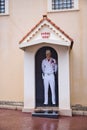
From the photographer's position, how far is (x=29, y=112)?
12.4 meters

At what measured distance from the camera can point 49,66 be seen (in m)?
12.4

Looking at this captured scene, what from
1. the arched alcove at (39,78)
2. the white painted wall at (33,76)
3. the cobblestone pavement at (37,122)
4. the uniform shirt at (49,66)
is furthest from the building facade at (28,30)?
the cobblestone pavement at (37,122)

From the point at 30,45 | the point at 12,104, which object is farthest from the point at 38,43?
the point at 12,104

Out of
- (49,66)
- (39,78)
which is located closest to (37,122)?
(39,78)

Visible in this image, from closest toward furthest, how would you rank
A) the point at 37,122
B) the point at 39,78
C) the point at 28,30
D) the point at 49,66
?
the point at 37,122, the point at 49,66, the point at 39,78, the point at 28,30

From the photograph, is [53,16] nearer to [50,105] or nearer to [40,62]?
[40,62]

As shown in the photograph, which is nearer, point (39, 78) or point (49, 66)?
point (49, 66)

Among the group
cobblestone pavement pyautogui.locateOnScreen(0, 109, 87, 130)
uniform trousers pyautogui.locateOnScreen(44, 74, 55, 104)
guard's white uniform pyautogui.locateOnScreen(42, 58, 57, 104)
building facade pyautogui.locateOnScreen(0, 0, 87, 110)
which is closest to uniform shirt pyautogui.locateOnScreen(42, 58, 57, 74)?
guard's white uniform pyautogui.locateOnScreen(42, 58, 57, 104)

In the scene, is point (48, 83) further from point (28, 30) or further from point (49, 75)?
point (28, 30)

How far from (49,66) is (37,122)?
2.82 metres

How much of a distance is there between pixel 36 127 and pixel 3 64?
5.07 m

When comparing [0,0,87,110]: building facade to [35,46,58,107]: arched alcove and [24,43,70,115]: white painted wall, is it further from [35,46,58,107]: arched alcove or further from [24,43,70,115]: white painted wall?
[35,46,58,107]: arched alcove

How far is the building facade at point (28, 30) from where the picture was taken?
515 inches

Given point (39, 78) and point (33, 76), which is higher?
point (33, 76)
